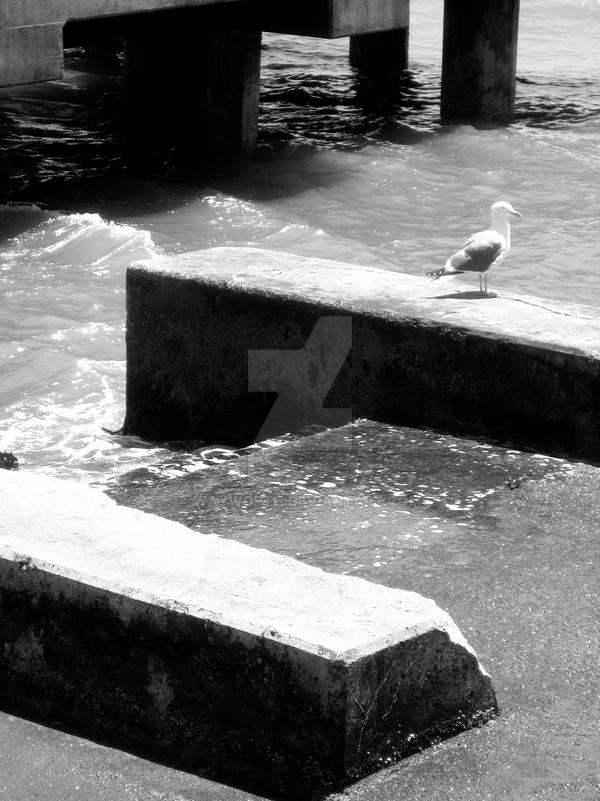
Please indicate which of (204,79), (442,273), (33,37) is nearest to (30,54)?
(33,37)

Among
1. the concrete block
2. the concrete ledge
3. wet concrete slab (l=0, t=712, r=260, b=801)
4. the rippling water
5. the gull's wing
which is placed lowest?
the rippling water

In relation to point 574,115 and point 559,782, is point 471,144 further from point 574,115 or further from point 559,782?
point 559,782

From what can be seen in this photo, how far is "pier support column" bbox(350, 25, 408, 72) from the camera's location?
69.3 ft

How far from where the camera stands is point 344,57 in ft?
76.2

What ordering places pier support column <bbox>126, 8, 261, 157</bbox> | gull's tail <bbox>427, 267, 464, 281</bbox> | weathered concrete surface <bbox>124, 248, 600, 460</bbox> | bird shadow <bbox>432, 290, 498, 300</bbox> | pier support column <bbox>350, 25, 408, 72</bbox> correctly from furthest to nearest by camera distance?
pier support column <bbox>350, 25, 408, 72</bbox>
pier support column <bbox>126, 8, 261, 157</bbox>
gull's tail <bbox>427, 267, 464, 281</bbox>
bird shadow <bbox>432, 290, 498, 300</bbox>
weathered concrete surface <bbox>124, 248, 600, 460</bbox>

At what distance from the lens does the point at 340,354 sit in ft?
16.6

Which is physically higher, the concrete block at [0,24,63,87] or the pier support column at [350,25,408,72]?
the concrete block at [0,24,63,87]

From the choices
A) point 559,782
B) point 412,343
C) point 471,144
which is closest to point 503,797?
point 559,782

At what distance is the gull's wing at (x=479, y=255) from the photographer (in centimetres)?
590

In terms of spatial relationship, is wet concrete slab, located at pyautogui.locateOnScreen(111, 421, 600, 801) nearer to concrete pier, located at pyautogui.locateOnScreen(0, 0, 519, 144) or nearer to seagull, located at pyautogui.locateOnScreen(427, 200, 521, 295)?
seagull, located at pyautogui.locateOnScreen(427, 200, 521, 295)

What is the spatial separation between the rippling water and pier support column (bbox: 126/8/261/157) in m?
0.42

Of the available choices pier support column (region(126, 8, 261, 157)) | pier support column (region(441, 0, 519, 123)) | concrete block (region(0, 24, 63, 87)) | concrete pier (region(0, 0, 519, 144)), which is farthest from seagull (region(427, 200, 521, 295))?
pier support column (region(441, 0, 519, 123))

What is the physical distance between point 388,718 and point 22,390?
5574 mm

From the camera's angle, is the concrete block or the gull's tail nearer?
the gull's tail
